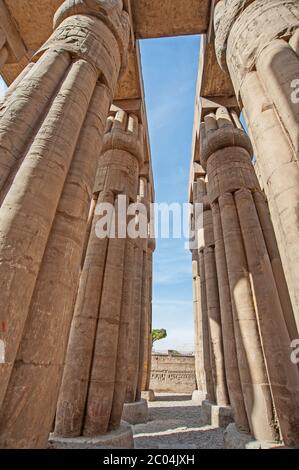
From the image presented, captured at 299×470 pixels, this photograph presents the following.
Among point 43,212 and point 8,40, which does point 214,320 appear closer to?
point 43,212

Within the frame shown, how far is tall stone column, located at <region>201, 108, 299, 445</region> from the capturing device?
180 inches

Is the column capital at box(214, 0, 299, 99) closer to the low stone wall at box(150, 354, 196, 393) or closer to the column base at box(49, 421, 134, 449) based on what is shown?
the column base at box(49, 421, 134, 449)

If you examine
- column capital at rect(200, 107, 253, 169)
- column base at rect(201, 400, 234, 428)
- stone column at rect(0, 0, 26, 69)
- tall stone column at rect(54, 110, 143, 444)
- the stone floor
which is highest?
stone column at rect(0, 0, 26, 69)

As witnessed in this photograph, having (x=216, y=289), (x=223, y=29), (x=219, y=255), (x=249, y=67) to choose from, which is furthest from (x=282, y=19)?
(x=216, y=289)

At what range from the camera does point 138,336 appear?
10531 mm

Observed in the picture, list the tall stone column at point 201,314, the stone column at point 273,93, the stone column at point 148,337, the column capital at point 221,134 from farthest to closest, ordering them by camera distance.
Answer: the stone column at point 148,337
the tall stone column at point 201,314
the column capital at point 221,134
the stone column at point 273,93

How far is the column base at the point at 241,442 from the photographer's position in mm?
4250

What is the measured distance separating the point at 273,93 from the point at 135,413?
30.4ft

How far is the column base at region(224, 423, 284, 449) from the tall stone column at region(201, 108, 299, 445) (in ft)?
0.58

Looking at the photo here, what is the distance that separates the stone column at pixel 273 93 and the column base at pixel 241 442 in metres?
3.21

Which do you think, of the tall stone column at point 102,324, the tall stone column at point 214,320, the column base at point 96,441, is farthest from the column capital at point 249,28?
the tall stone column at point 214,320

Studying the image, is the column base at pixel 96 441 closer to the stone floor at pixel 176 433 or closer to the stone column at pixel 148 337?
the stone floor at pixel 176 433

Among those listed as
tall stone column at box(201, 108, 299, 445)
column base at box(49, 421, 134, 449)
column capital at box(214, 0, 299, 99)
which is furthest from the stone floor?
column capital at box(214, 0, 299, 99)
